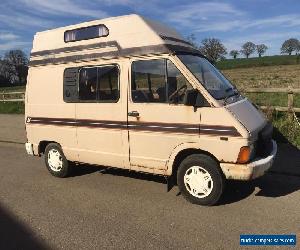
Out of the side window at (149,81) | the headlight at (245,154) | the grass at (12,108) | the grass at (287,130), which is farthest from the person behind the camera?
the grass at (12,108)

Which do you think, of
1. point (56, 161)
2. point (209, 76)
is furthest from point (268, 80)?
point (209, 76)

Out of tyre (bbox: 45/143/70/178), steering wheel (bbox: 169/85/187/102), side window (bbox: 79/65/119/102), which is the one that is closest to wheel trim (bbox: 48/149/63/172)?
tyre (bbox: 45/143/70/178)

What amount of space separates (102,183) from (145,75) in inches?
92.2

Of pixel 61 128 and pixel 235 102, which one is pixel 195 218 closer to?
pixel 235 102

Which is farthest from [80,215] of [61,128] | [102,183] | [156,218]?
[61,128]

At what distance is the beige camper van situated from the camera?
5.66 m

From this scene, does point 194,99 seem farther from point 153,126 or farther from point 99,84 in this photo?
point 99,84

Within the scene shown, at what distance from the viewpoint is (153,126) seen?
243 inches

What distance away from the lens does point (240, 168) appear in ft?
18.0

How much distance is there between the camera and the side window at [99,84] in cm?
660

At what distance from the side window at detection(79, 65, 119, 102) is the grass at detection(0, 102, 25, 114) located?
16337 mm

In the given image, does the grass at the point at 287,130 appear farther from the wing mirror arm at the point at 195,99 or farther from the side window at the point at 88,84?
the side window at the point at 88,84

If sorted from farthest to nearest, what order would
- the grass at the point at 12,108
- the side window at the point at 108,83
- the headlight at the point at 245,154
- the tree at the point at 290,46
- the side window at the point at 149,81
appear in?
the tree at the point at 290,46, the grass at the point at 12,108, the side window at the point at 108,83, the side window at the point at 149,81, the headlight at the point at 245,154

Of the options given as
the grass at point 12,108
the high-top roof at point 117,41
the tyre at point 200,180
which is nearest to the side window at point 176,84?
the high-top roof at point 117,41
